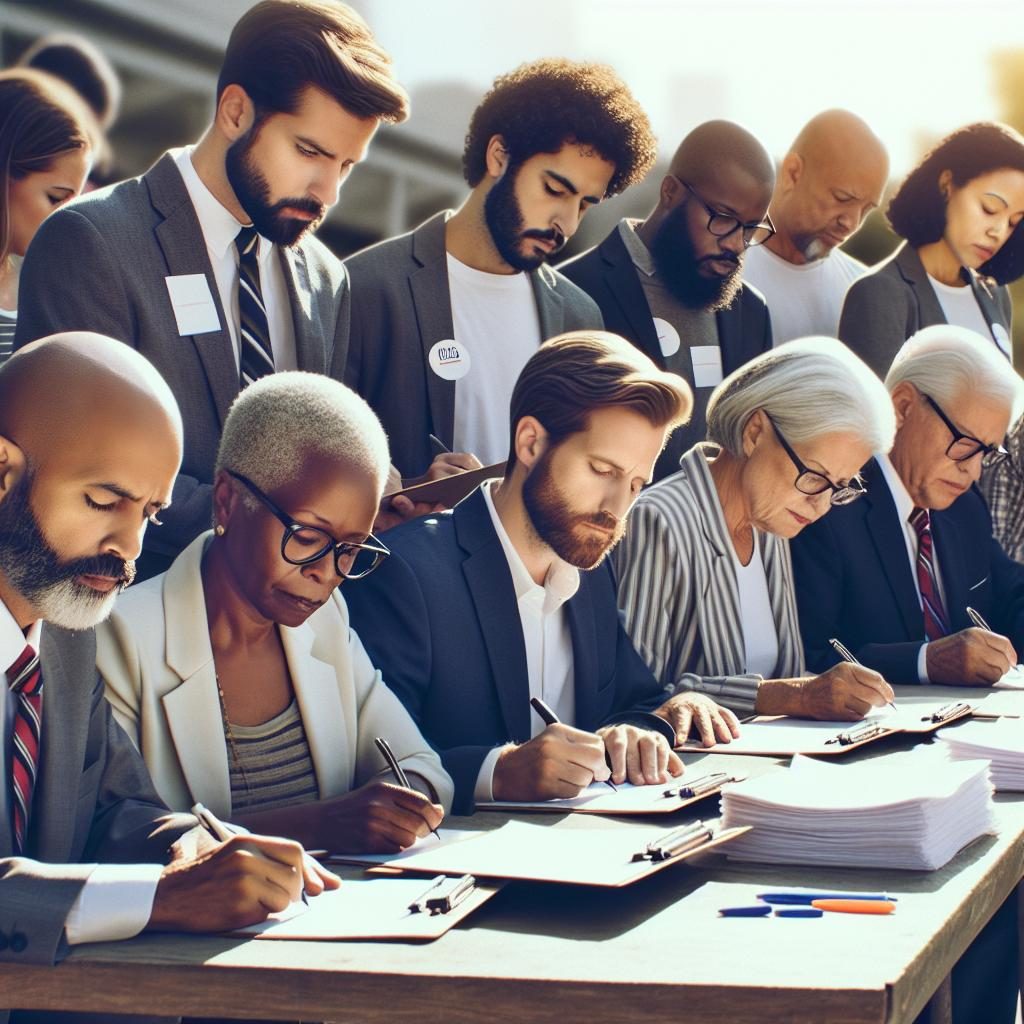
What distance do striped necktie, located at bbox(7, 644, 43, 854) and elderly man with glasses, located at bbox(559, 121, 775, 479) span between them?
2967 mm

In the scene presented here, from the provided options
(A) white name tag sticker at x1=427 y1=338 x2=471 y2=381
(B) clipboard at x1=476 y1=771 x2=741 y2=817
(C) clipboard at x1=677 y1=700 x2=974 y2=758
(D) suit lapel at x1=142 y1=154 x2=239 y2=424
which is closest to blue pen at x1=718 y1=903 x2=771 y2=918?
(B) clipboard at x1=476 y1=771 x2=741 y2=817

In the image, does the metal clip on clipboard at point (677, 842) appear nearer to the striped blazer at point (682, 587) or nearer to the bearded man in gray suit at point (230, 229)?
the bearded man in gray suit at point (230, 229)

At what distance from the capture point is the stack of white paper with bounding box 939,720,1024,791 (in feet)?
9.91

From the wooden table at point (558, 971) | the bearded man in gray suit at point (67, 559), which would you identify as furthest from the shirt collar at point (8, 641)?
the wooden table at point (558, 971)

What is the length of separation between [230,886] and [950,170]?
15.3ft

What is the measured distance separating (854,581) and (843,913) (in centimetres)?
284

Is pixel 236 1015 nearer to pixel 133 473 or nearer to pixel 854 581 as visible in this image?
pixel 133 473

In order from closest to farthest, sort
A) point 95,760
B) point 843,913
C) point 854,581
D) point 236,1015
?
point 236,1015 < point 843,913 < point 95,760 < point 854,581

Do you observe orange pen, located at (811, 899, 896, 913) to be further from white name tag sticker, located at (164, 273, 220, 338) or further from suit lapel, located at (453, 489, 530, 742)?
white name tag sticker, located at (164, 273, 220, 338)

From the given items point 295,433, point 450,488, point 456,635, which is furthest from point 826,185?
point 295,433

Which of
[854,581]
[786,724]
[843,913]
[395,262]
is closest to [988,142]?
[854,581]

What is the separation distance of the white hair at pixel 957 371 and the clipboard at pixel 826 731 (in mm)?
1302

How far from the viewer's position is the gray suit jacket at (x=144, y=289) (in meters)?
3.31

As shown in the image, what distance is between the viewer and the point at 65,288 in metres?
3.31
